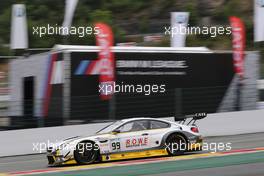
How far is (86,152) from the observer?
47.4 feet

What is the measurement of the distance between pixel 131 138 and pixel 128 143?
0.14 m

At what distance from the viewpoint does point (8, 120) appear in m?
19.7

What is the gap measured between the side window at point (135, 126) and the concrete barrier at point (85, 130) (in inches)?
203

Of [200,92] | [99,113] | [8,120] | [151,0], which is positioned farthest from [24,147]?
[151,0]

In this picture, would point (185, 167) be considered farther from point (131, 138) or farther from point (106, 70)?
point (106, 70)

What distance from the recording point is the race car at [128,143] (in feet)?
47.2

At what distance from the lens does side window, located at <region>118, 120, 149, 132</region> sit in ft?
49.0

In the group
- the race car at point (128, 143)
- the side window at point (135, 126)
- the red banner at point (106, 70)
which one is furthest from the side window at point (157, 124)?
the red banner at point (106, 70)

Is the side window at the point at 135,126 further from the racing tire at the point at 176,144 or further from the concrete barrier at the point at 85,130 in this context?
the concrete barrier at the point at 85,130

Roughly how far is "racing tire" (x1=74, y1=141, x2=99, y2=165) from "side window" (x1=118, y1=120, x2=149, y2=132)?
86cm

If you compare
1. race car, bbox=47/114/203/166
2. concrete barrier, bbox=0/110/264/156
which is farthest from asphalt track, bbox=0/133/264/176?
concrete barrier, bbox=0/110/264/156

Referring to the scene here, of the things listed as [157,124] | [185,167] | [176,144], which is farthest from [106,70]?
[185,167]

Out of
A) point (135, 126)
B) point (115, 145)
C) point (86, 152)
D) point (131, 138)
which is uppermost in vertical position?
point (135, 126)

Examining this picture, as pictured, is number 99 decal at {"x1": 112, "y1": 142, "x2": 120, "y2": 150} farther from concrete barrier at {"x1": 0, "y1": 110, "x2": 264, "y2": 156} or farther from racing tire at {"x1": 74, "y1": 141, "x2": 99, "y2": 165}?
concrete barrier at {"x1": 0, "y1": 110, "x2": 264, "y2": 156}
